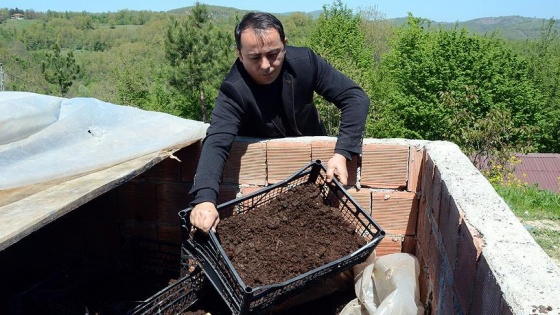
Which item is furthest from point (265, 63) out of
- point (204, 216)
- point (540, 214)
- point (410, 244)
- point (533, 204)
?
point (533, 204)

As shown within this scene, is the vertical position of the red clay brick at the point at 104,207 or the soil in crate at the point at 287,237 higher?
the soil in crate at the point at 287,237

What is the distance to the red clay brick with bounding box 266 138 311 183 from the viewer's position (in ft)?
7.78

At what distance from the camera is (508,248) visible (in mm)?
1196

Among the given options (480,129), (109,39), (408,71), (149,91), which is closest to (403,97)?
(408,71)

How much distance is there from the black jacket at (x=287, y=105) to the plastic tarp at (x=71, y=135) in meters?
0.28

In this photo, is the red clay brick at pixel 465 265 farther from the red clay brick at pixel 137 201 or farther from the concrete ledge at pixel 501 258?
the red clay brick at pixel 137 201

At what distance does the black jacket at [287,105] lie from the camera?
212cm

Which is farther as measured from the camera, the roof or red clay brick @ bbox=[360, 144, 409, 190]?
the roof

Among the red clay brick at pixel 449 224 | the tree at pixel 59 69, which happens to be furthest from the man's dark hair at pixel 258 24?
the tree at pixel 59 69

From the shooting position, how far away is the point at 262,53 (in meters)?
2.04

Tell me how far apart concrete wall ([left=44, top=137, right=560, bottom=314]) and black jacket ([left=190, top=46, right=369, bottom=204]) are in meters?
0.15

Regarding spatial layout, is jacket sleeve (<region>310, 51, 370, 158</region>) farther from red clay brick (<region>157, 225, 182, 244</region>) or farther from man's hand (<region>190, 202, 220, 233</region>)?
red clay brick (<region>157, 225, 182, 244</region>)

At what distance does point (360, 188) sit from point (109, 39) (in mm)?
92561

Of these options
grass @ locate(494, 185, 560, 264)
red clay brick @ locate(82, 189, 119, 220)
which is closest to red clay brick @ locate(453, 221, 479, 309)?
grass @ locate(494, 185, 560, 264)
